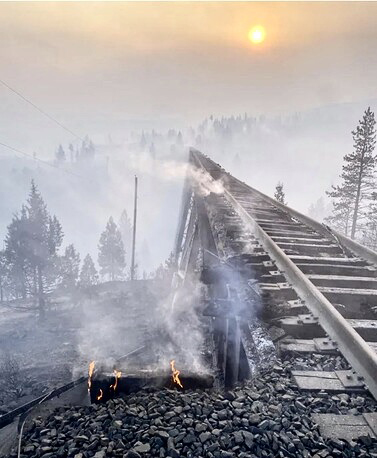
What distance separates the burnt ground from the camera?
39.8ft

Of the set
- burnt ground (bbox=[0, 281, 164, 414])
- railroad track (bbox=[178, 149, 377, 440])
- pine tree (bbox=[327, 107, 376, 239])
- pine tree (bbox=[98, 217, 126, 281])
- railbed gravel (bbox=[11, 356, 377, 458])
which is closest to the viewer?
railbed gravel (bbox=[11, 356, 377, 458])

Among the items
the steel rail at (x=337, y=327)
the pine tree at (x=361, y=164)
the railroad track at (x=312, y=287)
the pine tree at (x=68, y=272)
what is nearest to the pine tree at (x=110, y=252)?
the pine tree at (x=68, y=272)

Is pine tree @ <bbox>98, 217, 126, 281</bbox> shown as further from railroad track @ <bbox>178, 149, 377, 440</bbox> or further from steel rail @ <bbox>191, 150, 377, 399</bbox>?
steel rail @ <bbox>191, 150, 377, 399</bbox>

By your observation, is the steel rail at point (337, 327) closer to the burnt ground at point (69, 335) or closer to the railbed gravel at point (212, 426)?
the railbed gravel at point (212, 426)

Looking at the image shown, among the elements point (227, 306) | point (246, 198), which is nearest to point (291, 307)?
point (227, 306)

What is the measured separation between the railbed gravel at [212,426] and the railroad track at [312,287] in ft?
0.53

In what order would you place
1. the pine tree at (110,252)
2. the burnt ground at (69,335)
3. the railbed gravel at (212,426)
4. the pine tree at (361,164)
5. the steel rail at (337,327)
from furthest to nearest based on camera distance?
1. the pine tree at (110,252)
2. the pine tree at (361,164)
3. the burnt ground at (69,335)
4. the steel rail at (337,327)
5. the railbed gravel at (212,426)

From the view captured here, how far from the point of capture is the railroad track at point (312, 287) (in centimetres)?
268

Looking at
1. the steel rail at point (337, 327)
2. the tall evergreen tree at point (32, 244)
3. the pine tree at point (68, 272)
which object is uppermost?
the steel rail at point (337, 327)

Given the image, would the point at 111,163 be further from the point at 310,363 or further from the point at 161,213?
the point at 310,363

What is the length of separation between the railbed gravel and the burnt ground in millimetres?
7350

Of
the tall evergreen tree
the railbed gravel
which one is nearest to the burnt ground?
the tall evergreen tree

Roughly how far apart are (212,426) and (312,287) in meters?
2.12

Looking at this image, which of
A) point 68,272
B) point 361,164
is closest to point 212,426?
point 361,164
